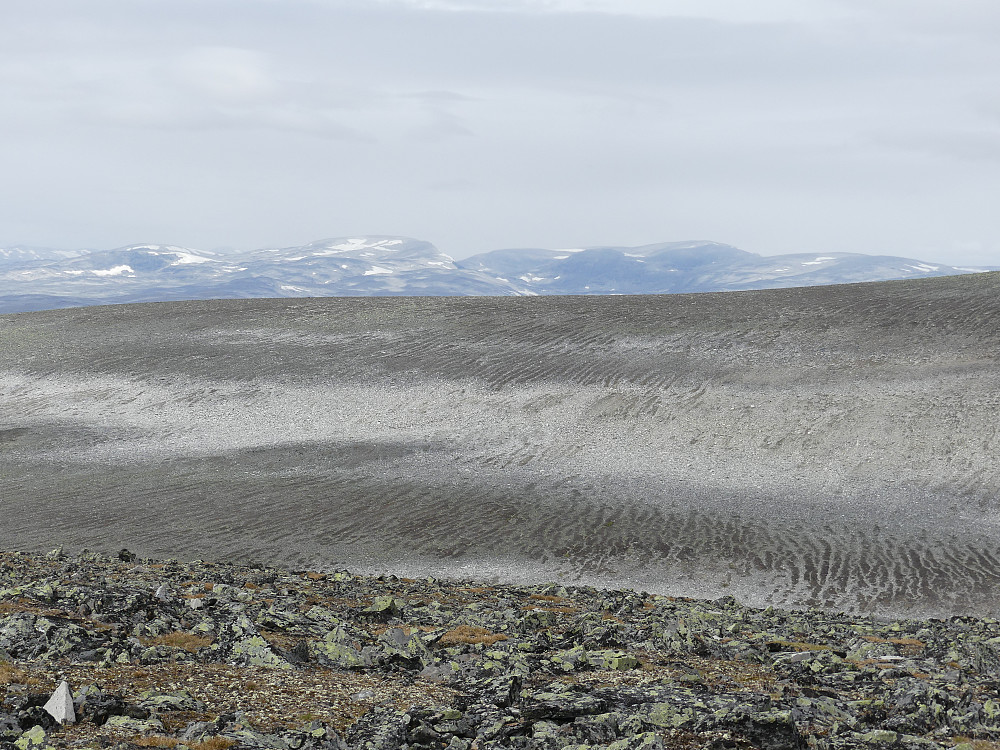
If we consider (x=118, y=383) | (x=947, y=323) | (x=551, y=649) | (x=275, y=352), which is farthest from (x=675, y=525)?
(x=118, y=383)

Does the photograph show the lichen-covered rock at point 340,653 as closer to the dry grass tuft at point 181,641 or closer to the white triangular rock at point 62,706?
the dry grass tuft at point 181,641

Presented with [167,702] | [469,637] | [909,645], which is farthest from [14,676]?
[909,645]

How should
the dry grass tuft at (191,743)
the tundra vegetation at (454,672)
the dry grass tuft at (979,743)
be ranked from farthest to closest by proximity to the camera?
the dry grass tuft at (979,743) < the tundra vegetation at (454,672) < the dry grass tuft at (191,743)

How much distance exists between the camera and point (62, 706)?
7895 mm

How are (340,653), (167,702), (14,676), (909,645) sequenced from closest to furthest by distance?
(167,702) < (14,676) < (340,653) < (909,645)

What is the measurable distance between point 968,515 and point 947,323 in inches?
730

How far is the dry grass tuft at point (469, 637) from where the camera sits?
12000 millimetres

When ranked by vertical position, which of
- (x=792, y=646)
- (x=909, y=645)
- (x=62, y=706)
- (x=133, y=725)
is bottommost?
(x=909, y=645)

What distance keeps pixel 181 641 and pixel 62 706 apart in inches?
129

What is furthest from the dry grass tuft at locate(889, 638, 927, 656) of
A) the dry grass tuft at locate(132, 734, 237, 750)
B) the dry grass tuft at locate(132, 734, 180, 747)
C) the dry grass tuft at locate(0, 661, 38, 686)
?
the dry grass tuft at locate(0, 661, 38, 686)

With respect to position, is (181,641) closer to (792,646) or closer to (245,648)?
(245,648)

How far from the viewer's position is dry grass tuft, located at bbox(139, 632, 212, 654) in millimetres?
10961

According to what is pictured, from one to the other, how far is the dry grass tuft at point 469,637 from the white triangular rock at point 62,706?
5.27 m

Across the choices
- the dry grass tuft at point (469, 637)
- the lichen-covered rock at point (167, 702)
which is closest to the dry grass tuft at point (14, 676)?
the lichen-covered rock at point (167, 702)
